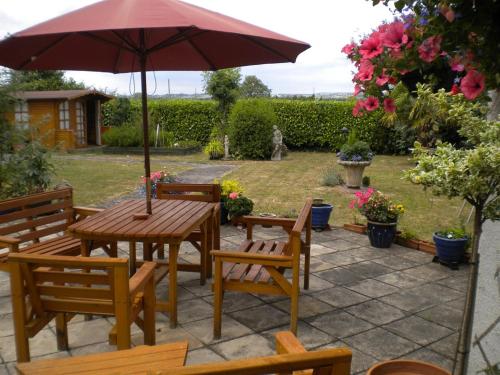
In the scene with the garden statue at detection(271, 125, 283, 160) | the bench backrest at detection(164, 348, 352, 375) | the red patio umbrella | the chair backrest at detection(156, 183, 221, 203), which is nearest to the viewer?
the bench backrest at detection(164, 348, 352, 375)

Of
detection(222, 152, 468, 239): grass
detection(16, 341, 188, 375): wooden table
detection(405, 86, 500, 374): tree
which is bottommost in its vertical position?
detection(222, 152, 468, 239): grass

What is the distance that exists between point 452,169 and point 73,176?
1195 centimetres

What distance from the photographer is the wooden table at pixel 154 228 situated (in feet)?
11.1

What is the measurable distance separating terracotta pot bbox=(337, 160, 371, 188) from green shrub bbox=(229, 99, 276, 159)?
6.00 m

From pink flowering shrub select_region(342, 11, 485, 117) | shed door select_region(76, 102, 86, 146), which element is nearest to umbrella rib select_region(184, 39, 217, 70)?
pink flowering shrub select_region(342, 11, 485, 117)

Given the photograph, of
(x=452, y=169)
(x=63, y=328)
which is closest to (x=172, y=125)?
(x=63, y=328)

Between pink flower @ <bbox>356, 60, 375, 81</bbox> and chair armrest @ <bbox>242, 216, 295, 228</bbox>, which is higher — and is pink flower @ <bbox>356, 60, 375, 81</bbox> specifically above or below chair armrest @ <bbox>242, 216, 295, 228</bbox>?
above

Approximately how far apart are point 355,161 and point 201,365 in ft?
32.0

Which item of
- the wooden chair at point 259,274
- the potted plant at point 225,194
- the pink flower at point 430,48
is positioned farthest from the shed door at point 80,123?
the pink flower at point 430,48

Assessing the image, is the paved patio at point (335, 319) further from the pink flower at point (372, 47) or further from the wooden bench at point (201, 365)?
the pink flower at point (372, 47)

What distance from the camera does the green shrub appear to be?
16531mm

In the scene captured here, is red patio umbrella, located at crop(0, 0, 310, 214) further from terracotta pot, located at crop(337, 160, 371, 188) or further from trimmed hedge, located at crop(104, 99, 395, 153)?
trimmed hedge, located at crop(104, 99, 395, 153)

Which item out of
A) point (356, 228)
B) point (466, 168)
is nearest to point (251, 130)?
point (356, 228)

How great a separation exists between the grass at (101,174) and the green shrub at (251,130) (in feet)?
9.02
